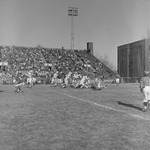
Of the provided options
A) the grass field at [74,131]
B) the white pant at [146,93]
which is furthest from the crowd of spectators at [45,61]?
the grass field at [74,131]

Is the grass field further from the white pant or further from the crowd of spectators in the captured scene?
the crowd of spectators

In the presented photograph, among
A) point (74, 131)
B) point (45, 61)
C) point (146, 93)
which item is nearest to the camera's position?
point (74, 131)

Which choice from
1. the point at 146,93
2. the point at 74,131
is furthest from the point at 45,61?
the point at 74,131

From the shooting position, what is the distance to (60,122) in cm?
830

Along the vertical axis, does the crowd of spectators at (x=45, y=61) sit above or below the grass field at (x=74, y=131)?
above

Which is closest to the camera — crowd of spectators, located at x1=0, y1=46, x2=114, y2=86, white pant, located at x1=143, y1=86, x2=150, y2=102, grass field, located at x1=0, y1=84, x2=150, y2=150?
grass field, located at x1=0, y1=84, x2=150, y2=150

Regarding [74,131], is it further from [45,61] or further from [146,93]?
[45,61]

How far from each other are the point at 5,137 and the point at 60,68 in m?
42.6

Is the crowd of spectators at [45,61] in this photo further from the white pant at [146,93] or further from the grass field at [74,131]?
the grass field at [74,131]

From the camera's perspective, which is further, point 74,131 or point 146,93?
point 146,93

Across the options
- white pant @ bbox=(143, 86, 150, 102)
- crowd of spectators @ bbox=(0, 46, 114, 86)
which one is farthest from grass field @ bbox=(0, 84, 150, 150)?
crowd of spectators @ bbox=(0, 46, 114, 86)

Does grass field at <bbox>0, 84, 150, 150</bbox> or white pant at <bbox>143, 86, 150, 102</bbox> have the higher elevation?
white pant at <bbox>143, 86, 150, 102</bbox>

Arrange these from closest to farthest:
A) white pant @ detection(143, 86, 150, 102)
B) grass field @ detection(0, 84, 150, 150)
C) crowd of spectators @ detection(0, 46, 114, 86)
Result: 1. grass field @ detection(0, 84, 150, 150)
2. white pant @ detection(143, 86, 150, 102)
3. crowd of spectators @ detection(0, 46, 114, 86)

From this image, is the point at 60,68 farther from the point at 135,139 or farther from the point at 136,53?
the point at 135,139
